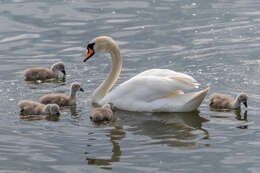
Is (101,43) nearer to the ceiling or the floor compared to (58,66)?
nearer to the ceiling

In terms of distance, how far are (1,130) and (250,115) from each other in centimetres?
417

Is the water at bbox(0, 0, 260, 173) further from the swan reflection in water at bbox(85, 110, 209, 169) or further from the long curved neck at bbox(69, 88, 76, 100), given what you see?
the long curved neck at bbox(69, 88, 76, 100)

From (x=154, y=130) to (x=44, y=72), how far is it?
455 centimetres

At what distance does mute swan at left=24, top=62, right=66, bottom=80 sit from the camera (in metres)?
14.6

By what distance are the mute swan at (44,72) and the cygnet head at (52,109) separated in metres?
2.85

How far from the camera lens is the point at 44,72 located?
48.8 feet

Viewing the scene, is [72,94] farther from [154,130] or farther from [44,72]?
[44,72]

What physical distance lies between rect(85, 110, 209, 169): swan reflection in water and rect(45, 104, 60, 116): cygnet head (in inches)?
41.0

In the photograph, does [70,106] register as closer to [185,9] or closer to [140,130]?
[140,130]

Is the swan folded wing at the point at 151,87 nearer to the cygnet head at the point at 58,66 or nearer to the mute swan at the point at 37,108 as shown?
the mute swan at the point at 37,108

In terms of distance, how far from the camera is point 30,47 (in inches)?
682

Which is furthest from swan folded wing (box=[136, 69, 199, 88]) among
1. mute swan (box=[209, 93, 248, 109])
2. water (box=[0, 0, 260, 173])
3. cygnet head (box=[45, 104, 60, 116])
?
cygnet head (box=[45, 104, 60, 116])

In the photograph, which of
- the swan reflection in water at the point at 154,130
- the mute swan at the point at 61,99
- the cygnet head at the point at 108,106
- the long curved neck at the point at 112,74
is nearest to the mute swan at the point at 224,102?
the swan reflection in water at the point at 154,130

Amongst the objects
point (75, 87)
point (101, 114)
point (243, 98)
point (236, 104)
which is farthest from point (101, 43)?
point (243, 98)
